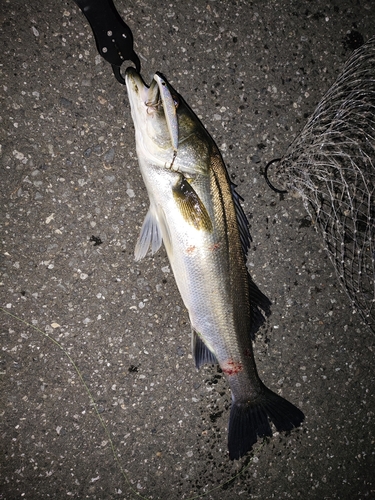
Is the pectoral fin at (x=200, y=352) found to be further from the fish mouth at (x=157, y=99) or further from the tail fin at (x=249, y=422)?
the fish mouth at (x=157, y=99)

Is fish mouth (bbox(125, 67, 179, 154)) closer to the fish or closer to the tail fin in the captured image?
the fish

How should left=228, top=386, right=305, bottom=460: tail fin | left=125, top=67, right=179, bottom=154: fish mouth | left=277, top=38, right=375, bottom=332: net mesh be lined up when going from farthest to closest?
1. left=277, top=38, right=375, bottom=332: net mesh
2. left=228, top=386, right=305, bottom=460: tail fin
3. left=125, top=67, right=179, bottom=154: fish mouth

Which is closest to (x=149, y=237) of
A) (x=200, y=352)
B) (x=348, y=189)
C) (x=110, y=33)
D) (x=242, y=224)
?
(x=242, y=224)

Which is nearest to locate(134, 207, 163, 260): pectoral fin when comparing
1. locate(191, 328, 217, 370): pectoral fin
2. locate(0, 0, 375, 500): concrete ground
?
locate(0, 0, 375, 500): concrete ground

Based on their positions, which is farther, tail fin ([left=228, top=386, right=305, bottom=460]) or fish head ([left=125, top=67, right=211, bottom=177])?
tail fin ([left=228, top=386, right=305, bottom=460])

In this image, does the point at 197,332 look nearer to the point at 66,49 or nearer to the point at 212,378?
the point at 212,378

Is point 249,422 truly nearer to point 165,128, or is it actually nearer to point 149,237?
point 149,237
